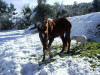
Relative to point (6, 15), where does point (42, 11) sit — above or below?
above

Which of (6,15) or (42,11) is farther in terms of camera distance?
(6,15)

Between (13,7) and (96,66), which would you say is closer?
(96,66)

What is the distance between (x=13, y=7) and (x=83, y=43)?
38.6 m

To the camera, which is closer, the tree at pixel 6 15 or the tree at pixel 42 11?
the tree at pixel 42 11

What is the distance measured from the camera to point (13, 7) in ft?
132

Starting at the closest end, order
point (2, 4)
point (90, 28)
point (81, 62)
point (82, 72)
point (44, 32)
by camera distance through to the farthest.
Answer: point (82, 72) < point (81, 62) < point (44, 32) < point (90, 28) < point (2, 4)

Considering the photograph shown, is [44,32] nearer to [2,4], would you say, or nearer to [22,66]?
[22,66]

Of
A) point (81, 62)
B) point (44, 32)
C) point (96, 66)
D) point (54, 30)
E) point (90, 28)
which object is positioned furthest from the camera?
point (90, 28)

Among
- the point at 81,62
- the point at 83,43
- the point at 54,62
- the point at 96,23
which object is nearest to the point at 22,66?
the point at 54,62

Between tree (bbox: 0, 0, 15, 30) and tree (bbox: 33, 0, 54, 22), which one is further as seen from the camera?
tree (bbox: 0, 0, 15, 30)

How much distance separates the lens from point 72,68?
3910 mm

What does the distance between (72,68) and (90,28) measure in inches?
329

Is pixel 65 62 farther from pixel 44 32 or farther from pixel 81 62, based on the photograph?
pixel 44 32

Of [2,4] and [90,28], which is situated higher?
[2,4]
